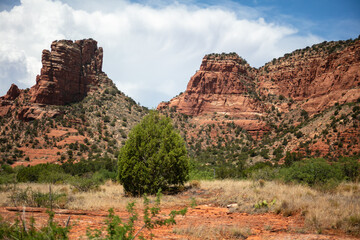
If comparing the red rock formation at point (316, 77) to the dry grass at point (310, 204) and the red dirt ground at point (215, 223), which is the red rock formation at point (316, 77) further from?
the red dirt ground at point (215, 223)

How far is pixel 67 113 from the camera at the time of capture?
183 feet

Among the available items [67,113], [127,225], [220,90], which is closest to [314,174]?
[127,225]

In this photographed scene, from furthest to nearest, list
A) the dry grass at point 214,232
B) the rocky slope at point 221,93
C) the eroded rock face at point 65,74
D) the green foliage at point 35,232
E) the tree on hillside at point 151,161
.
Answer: the rocky slope at point 221,93 < the eroded rock face at point 65,74 < the tree on hillside at point 151,161 < the dry grass at point 214,232 < the green foliage at point 35,232

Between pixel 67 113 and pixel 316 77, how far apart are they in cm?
7376

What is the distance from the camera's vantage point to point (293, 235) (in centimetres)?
663

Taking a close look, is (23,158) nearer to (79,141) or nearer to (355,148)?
(79,141)

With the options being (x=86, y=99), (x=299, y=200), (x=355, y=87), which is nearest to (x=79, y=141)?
(x=86, y=99)

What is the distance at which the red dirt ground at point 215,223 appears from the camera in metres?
6.54

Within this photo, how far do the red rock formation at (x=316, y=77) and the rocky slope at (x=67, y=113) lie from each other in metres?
48.7

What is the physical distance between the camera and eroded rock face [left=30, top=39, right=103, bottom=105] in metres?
57.7

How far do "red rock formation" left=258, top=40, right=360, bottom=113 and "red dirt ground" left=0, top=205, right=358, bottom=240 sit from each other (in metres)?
53.8

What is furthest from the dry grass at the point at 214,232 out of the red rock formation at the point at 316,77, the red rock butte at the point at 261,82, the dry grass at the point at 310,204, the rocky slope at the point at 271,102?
the red rock butte at the point at 261,82

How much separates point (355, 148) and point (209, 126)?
39.6 m

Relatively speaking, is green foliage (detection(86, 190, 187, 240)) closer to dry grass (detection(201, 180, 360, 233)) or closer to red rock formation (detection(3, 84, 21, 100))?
dry grass (detection(201, 180, 360, 233))
